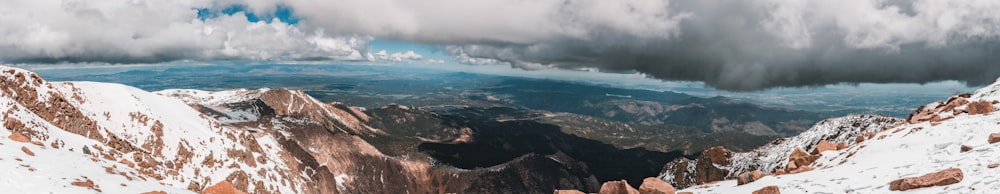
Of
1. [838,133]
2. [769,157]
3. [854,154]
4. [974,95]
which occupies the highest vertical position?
[974,95]

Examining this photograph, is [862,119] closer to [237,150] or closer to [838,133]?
[838,133]

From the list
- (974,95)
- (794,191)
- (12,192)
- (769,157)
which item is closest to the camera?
(12,192)

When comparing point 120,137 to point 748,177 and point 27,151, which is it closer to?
point 27,151

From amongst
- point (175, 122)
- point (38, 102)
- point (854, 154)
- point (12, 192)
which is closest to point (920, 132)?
point (854, 154)

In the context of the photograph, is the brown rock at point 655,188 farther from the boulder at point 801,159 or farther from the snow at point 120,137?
the snow at point 120,137

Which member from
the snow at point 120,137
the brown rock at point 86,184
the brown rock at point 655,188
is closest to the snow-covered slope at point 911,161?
the brown rock at point 655,188

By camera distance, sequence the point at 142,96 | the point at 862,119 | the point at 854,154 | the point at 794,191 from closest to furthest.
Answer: the point at 794,191, the point at 854,154, the point at 862,119, the point at 142,96

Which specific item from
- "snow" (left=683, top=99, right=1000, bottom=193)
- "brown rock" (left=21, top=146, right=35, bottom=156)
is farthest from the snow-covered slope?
"brown rock" (left=21, top=146, right=35, bottom=156)
